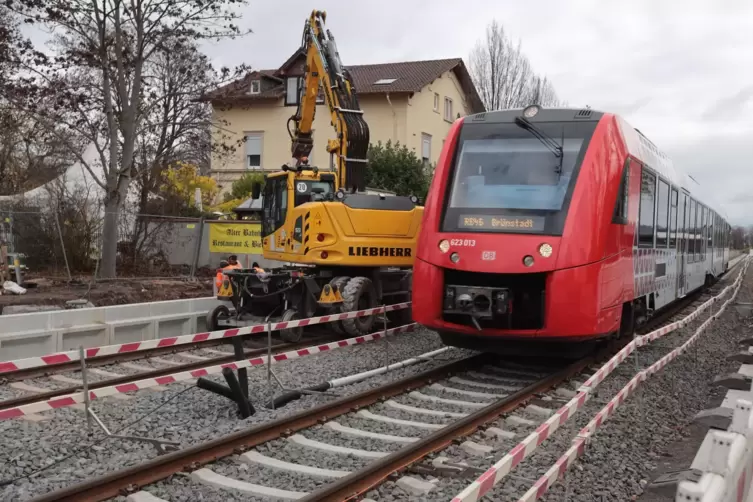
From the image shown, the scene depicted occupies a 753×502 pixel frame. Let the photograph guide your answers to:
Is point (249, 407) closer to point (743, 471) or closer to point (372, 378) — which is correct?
point (372, 378)

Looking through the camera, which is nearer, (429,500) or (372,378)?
(429,500)

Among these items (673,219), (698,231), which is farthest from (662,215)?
(698,231)

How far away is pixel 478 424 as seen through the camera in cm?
654

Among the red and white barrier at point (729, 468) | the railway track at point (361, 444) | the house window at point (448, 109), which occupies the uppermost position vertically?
the house window at point (448, 109)

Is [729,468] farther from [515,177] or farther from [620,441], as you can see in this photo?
[515,177]

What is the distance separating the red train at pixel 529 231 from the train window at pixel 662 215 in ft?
6.91

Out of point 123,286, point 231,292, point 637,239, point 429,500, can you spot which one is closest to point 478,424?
point 429,500

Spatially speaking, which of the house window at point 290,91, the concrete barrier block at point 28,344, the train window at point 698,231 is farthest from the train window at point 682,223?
the house window at point 290,91

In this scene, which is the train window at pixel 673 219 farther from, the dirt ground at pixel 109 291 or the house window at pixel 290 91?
the house window at pixel 290 91

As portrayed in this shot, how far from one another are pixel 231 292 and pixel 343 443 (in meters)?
6.43

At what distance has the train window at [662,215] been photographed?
11.1 metres

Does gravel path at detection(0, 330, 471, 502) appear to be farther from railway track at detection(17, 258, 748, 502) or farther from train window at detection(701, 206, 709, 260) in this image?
train window at detection(701, 206, 709, 260)

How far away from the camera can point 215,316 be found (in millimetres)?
12203

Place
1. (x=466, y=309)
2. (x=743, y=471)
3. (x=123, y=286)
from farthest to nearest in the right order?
(x=123, y=286) → (x=466, y=309) → (x=743, y=471)
